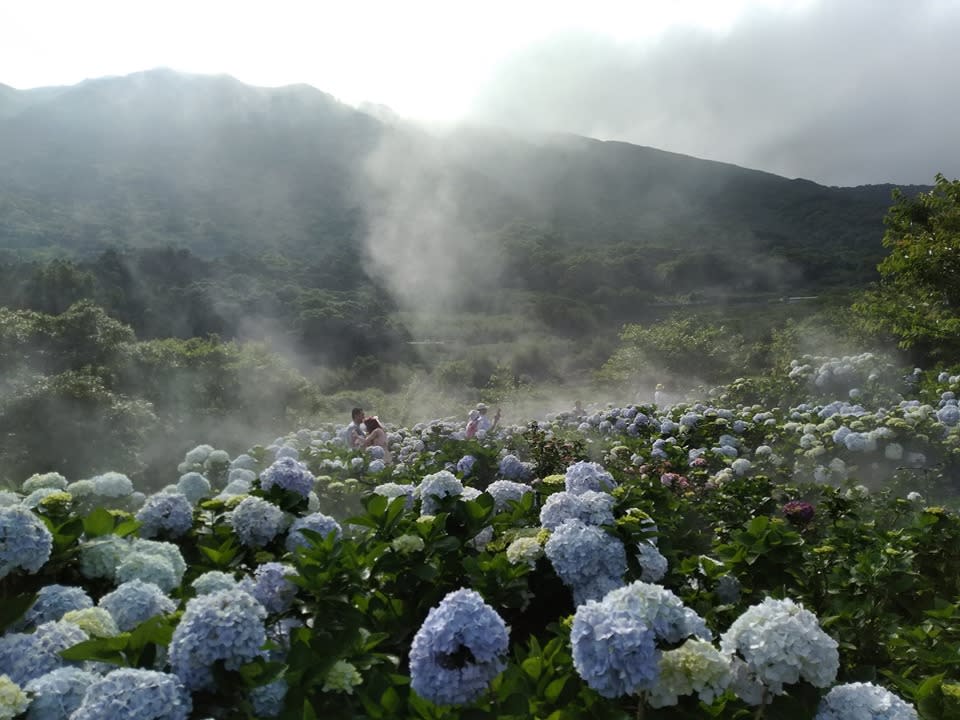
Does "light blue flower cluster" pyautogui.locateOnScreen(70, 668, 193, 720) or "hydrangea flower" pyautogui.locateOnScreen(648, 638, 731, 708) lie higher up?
"hydrangea flower" pyautogui.locateOnScreen(648, 638, 731, 708)

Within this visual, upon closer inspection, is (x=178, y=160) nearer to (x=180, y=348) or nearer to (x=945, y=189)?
(x=180, y=348)

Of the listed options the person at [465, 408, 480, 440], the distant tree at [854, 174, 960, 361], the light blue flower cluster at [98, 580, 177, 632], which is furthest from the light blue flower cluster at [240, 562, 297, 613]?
the distant tree at [854, 174, 960, 361]

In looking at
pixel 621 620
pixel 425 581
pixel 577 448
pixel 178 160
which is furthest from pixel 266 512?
pixel 178 160

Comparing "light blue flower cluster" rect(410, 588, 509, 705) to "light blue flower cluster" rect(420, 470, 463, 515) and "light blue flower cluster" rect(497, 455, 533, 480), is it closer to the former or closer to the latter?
"light blue flower cluster" rect(420, 470, 463, 515)

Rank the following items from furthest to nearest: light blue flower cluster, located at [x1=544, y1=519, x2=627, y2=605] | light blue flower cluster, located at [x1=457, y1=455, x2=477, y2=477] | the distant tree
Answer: the distant tree
light blue flower cluster, located at [x1=457, y1=455, x2=477, y2=477]
light blue flower cluster, located at [x1=544, y1=519, x2=627, y2=605]

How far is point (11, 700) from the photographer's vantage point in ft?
4.18

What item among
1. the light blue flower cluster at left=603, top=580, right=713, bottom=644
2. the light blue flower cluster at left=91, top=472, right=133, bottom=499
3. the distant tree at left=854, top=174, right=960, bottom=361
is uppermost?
the distant tree at left=854, top=174, right=960, bottom=361

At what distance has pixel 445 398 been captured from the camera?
53.1ft

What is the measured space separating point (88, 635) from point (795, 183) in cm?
7192

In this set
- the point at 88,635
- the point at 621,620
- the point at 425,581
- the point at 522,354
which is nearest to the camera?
the point at 621,620

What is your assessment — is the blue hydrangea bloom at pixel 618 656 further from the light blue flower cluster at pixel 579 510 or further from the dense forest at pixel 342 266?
the dense forest at pixel 342 266

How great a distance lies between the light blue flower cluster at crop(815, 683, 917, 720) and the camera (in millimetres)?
Result: 1311

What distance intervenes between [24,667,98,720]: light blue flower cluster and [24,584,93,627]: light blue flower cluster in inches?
12.8

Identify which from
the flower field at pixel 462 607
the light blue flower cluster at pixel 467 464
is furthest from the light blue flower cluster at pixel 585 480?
the light blue flower cluster at pixel 467 464
